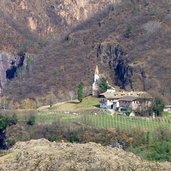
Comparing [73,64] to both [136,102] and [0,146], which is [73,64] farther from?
[0,146]

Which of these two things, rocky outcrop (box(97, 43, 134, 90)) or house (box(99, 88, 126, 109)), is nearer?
house (box(99, 88, 126, 109))

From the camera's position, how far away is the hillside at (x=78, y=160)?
33.5 metres

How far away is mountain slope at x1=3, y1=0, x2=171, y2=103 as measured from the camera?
115 meters

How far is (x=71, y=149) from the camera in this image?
117ft

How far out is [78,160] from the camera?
34000 mm

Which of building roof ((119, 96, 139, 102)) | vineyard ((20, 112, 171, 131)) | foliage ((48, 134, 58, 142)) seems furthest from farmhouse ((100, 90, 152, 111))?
foliage ((48, 134, 58, 142))

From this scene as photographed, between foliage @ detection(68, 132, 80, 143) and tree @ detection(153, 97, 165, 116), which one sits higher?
tree @ detection(153, 97, 165, 116)

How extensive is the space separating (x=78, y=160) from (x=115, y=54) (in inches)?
3720

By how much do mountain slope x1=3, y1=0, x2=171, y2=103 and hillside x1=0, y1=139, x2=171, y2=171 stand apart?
70.2 metres

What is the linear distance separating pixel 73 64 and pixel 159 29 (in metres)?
16.7

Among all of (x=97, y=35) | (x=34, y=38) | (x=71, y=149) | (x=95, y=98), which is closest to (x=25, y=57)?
(x=97, y=35)

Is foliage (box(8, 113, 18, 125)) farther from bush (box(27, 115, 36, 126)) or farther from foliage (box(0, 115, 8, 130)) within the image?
bush (box(27, 115, 36, 126))

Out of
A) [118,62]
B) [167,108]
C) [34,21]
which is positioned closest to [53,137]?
[167,108]

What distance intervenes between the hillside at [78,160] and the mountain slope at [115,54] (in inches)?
2765
